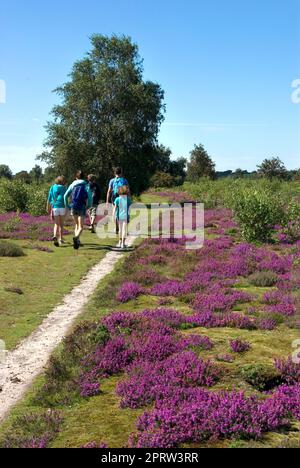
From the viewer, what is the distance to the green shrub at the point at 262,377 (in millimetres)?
7293

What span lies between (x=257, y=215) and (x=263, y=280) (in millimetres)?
8107

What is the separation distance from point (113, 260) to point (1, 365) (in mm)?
10967

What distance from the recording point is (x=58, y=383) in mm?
7688

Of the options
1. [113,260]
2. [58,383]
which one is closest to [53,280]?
[113,260]

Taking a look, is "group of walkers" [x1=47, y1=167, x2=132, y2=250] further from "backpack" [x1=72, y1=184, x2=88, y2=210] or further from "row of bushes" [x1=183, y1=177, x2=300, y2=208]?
"row of bushes" [x1=183, y1=177, x2=300, y2=208]

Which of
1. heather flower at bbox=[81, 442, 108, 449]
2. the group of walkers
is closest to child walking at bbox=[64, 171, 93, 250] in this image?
the group of walkers

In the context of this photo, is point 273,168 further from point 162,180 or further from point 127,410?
point 127,410

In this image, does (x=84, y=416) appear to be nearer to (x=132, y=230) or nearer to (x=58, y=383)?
(x=58, y=383)

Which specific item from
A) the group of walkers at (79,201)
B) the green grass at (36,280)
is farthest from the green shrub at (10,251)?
the group of walkers at (79,201)

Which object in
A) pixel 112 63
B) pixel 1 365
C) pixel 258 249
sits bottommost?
pixel 1 365

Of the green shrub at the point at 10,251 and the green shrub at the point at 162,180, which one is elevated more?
the green shrub at the point at 162,180

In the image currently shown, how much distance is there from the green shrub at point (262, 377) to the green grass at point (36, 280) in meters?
5.28

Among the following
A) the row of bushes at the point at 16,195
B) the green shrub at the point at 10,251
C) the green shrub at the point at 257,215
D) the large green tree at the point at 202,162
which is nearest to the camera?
the green shrub at the point at 10,251

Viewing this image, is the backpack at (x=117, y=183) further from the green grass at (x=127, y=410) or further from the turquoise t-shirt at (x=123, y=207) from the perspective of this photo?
the green grass at (x=127, y=410)
